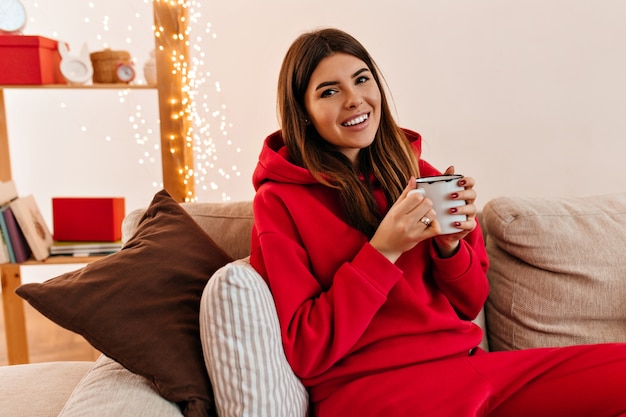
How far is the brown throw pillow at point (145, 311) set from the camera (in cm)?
111

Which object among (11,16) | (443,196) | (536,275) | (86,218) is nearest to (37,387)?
(443,196)

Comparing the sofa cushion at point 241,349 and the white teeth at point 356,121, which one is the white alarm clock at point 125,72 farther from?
the sofa cushion at point 241,349

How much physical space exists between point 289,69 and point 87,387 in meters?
0.82

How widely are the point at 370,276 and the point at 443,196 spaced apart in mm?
216

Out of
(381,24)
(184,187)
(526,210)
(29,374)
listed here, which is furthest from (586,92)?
(29,374)

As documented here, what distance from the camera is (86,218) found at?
2.42 m

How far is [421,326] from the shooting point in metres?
1.26

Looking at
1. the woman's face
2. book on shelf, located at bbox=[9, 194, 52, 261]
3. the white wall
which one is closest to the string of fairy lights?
the white wall

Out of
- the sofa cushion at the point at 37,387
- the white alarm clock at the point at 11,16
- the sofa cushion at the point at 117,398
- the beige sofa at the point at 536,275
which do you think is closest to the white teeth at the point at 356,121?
the beige sofa at the point at 536,275

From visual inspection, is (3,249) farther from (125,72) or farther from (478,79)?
(478,79)

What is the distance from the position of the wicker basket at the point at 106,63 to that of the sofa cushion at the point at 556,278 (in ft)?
5.27

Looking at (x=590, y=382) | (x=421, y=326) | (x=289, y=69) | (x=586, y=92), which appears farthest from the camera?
(x=586, y=92)

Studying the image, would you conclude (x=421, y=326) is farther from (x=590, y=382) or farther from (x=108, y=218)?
(x=108, y=218)

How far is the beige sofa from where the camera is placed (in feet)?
4.87
